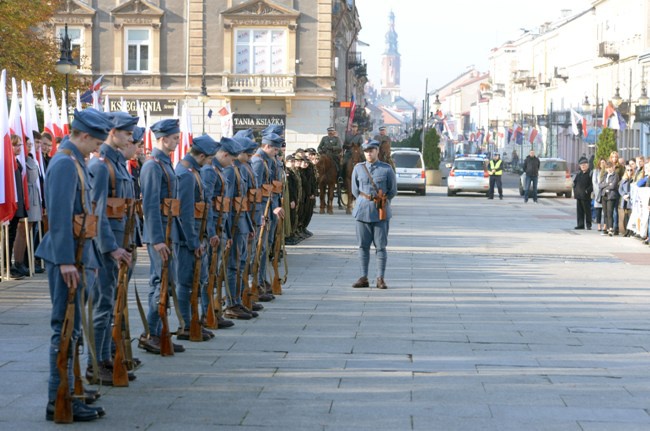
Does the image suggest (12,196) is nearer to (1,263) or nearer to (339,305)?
(1,263)

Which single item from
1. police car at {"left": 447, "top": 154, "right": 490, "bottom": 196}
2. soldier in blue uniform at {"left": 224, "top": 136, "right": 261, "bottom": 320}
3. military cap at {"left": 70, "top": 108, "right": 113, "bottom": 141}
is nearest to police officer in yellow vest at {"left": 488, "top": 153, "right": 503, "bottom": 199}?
police car at {"left": 447, "top": 154, "right": 490, "bottom": 196}

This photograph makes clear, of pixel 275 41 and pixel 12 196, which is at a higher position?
pixel 275 41

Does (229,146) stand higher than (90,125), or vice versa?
(90,125)

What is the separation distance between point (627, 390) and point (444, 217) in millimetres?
23915

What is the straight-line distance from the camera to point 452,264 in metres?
19.5

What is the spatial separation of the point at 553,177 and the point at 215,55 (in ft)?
47.6

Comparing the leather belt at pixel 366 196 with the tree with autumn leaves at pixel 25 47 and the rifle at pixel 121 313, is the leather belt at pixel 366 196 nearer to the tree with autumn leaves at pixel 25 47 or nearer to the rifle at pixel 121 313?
the rifle at pixel 121 313

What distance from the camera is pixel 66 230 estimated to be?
7.64 metres

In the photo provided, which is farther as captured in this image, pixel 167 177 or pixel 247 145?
pixel 247 145

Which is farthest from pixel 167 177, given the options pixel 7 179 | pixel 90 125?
pixel 7 179

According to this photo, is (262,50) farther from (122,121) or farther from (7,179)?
(122,121)

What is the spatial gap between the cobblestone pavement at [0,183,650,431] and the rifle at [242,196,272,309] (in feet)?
0.88

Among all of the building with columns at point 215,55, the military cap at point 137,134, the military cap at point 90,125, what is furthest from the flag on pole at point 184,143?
the building with columns at point 215,55

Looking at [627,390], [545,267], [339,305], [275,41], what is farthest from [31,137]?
[275,41]
